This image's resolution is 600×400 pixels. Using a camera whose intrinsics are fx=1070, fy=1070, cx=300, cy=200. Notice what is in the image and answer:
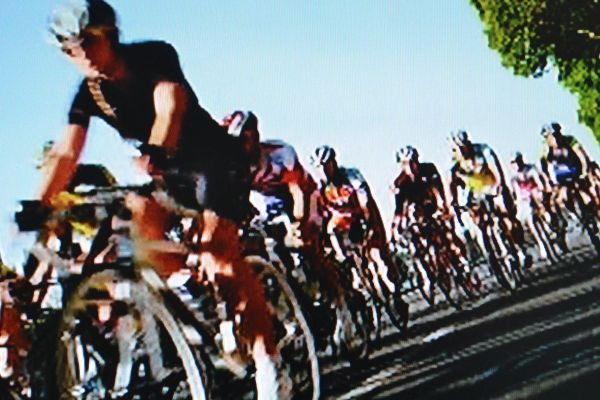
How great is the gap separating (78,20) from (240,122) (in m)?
0.57

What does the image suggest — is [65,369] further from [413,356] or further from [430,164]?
[430,164]

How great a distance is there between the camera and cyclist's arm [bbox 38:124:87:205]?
2271mm

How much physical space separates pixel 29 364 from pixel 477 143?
1614 mm

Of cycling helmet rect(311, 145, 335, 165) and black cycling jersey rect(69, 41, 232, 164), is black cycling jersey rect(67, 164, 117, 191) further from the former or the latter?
cycling helmet rect(311, 145, 335, 165)

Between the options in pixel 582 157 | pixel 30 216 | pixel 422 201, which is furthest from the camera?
pixel 422 201

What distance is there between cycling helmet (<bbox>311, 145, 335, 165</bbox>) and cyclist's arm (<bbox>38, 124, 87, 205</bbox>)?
0.87 m

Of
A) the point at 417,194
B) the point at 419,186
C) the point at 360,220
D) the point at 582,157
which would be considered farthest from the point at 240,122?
the point at 582,157

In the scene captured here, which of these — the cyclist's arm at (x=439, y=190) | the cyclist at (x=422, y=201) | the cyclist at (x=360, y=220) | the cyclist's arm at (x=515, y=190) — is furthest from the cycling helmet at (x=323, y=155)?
the cyclist's arm at (x=515, y=190)

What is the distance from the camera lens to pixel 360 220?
14.1ft

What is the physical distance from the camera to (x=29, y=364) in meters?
2.03

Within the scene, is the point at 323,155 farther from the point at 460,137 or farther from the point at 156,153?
the point at 156,153

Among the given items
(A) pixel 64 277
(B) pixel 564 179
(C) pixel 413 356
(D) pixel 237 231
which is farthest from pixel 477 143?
(B) pixel 564 179

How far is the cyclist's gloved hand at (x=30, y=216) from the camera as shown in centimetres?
209

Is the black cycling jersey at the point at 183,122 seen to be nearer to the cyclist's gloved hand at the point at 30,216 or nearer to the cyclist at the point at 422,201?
the cyclist's gloved hand at the point at 30,216
